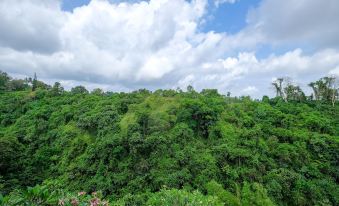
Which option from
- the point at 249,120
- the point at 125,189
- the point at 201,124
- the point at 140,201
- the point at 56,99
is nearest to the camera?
the point at 140,201

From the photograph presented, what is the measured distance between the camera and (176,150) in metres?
20.3

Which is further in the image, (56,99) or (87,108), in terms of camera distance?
(56,99)

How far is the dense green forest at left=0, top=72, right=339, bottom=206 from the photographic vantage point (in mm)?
19016

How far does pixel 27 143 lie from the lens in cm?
2670

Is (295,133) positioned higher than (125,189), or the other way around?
(295,133)

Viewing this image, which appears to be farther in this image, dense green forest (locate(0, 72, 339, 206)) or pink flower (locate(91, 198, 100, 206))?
dense green forest (locate(0, 72, 339, 206))

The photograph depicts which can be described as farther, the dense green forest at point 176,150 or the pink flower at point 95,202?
the dense green forest at point 176,150

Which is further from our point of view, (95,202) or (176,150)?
(176,150)

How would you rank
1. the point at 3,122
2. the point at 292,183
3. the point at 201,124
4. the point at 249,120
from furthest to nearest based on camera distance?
the point at 3,122 → the point at 249,120 → the point at 201,124 → the point at 292,183

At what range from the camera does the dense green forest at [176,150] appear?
19.0 meters

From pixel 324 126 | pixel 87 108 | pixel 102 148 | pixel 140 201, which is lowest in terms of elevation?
pixel 140 201

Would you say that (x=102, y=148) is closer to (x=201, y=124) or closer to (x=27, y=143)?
(x=201, y=124)

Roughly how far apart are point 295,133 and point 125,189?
557 inches

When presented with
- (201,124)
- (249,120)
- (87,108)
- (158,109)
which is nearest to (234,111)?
(249,120)
